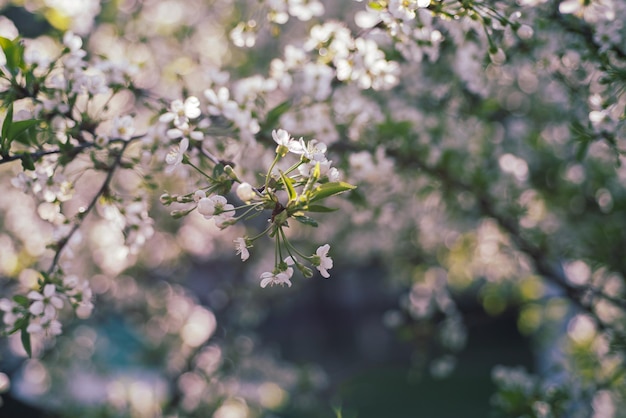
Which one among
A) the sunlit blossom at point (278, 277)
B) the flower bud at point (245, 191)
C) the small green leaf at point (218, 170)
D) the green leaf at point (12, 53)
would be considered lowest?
the sunlit blossom at point (278, 277)

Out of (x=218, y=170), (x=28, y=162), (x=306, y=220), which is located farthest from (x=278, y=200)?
(x=28, y=162)

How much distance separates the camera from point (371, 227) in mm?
4441

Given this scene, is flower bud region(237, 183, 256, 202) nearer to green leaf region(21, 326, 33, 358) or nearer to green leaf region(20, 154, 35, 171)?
green leaf region(20, 154, 35, 171)

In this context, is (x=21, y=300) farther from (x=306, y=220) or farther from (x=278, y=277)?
(x=306, y=220)

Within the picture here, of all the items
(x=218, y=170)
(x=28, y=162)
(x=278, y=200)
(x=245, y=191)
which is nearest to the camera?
(x=245, y=191)

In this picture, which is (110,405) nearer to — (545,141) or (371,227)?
(371,227)

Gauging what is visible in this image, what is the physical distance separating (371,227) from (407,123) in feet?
6.02

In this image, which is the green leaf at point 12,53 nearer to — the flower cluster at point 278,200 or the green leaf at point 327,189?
the flower cluster at point 278,200

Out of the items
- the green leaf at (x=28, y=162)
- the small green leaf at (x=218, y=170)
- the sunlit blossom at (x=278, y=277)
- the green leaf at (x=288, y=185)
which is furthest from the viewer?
the green leaf at (x=28, y=162)

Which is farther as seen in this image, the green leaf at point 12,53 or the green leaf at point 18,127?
the green leaf at point 12,53

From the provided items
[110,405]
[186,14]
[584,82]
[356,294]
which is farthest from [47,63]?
[356,294]

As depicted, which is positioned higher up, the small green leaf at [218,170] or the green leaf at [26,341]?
the small green leaf at [218,170]

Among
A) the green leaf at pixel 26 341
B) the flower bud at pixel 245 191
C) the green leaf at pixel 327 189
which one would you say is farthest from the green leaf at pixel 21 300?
the green leaf at pixel 327 189

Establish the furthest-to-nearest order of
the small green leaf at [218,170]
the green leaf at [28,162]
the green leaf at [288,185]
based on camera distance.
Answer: the green leaf at [28,162], the small green leaf at [218,170], the green leaf at [288,185]
